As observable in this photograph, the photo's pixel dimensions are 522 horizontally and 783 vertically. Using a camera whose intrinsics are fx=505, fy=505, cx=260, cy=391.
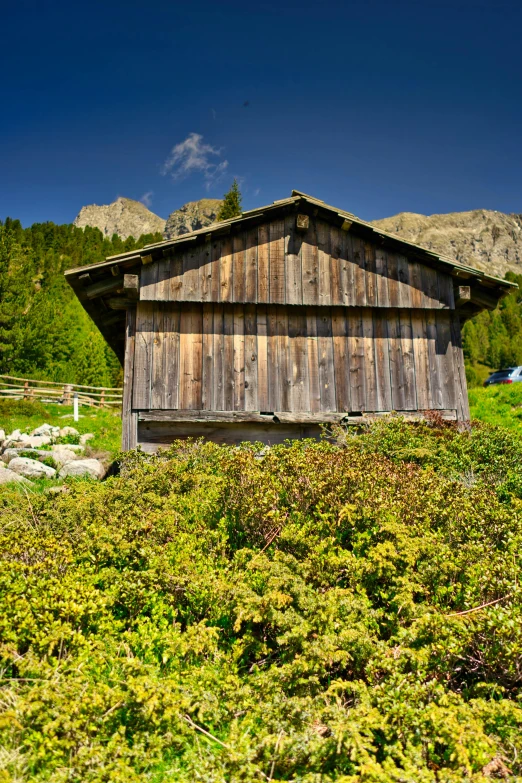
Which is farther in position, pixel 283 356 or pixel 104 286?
pixel 283 356

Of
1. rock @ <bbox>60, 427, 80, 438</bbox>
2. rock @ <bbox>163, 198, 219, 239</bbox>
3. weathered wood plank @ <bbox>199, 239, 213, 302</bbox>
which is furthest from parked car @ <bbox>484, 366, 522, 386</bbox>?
rock @ <bbox>163, 198, 219, 239</bbox>

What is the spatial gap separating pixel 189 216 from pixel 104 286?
17435 centimetres

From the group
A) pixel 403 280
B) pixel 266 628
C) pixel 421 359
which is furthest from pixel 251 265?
pixel 266 628

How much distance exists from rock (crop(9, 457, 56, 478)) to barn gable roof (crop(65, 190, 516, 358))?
4075 millimetres

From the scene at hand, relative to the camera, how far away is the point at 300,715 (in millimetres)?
2959

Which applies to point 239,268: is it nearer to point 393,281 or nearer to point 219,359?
point 219,359

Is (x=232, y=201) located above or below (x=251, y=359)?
above

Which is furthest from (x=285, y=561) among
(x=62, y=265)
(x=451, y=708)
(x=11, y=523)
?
(x=62, y=265)

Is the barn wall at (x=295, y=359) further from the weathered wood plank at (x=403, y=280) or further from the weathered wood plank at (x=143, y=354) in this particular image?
the weathered wood plank at (x=403, y=280)

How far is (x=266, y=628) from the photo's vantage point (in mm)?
4070

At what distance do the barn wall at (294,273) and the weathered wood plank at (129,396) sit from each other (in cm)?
79

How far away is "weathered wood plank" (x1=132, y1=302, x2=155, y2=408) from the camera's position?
395 inches

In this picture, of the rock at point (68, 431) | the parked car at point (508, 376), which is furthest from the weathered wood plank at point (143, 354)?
→ the parked car at point (508, 376)

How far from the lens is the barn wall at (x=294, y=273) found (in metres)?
10.2
